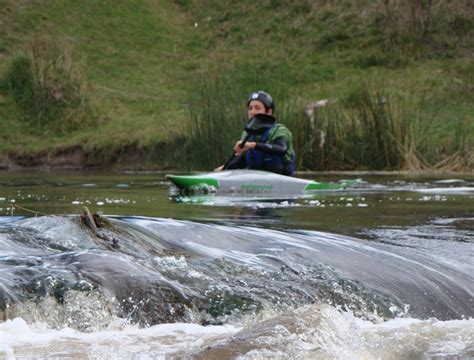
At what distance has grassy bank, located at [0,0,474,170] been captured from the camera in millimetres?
17234

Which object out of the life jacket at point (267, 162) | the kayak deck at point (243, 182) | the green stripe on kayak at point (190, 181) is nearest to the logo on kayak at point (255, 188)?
the kayak deck at point (243, 182)

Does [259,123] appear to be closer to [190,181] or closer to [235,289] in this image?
[190,181]

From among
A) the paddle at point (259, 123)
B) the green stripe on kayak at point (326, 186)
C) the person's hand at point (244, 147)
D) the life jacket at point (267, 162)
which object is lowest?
the green stripe on kayak at point (326, 186)

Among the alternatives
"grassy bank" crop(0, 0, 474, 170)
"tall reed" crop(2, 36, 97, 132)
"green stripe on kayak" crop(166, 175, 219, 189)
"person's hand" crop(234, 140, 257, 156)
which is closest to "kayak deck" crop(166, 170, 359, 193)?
"green stripe on kayak" crop(166, 175, 219, 189)

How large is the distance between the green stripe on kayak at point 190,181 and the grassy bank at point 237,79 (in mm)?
4761

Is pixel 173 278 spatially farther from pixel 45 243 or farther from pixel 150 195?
pixel 150 195

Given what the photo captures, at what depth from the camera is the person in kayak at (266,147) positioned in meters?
12.5

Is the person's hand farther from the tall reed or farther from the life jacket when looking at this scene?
the tall reed

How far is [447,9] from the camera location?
2703 centimetres

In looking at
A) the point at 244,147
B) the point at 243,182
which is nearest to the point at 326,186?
the point at 243,182

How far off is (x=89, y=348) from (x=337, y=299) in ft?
5.55

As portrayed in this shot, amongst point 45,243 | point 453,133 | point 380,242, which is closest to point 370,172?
point 453,133

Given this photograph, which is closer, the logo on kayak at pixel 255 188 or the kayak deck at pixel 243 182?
the kayak deck at pixel 243 182

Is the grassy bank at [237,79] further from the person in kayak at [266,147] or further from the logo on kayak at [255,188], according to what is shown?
the logo on kayak at [255,188]
